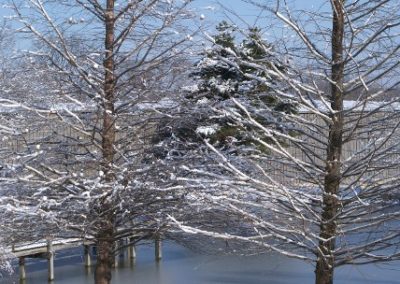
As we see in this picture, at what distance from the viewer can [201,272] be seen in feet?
50.9

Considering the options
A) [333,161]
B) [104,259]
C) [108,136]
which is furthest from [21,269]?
[333,161]

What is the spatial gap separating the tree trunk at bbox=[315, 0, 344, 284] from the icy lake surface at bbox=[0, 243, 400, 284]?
26.0ft

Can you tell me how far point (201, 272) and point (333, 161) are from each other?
1038 cm

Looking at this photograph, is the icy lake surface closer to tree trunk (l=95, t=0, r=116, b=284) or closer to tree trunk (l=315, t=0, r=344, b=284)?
tree trunk (l=95, t=0, r=116, b=284)

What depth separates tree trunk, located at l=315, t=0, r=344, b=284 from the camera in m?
5.34

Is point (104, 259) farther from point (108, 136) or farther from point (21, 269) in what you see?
point (21, 269)

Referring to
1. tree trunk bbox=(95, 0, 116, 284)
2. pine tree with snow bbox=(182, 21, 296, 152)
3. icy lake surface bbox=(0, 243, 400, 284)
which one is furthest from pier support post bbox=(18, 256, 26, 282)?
pine tree with snow bbox=(182, 21, 296, 152)

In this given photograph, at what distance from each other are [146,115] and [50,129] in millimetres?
858

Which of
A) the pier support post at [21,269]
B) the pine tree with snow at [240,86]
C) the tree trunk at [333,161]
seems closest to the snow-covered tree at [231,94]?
the pine tree with snow at [240,86]

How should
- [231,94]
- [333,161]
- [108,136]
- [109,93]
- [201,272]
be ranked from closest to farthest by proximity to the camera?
1. [333,161]
2. [231,94]
3. [109,93]
4. [108,136]
5. [201,272]

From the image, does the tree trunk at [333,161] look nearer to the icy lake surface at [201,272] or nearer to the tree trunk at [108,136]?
the tree trunk at [108,136]

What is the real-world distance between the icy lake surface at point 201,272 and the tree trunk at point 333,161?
7925 mm

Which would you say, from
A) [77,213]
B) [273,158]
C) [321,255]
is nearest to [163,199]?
[77,213]

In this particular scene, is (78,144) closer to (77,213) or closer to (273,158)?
(77,213)
